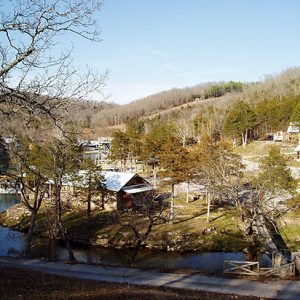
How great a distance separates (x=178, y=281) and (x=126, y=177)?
20.3 meters

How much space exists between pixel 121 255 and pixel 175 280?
10.5 meters

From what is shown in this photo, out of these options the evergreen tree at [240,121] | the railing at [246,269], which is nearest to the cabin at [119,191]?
the railing at [246,269]

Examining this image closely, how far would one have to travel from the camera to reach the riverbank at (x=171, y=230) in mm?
25453

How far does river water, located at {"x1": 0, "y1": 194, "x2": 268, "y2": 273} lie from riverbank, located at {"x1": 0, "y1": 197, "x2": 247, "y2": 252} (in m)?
0.78

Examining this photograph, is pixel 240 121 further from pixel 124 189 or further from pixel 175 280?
pixel 175 280

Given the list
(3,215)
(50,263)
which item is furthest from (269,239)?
(3,215)

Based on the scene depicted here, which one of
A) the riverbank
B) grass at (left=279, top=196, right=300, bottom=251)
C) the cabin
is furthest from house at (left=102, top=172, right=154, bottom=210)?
Result: grass at (left=279, top=196, right=300, bottom=251)

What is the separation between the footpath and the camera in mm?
13406

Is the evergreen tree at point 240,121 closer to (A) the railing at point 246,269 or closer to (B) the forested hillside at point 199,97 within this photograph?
(B) the forested hillside at point 199,97

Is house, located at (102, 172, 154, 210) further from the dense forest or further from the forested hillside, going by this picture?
the forested hillside

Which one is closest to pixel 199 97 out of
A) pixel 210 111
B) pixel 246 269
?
pixel 210 111

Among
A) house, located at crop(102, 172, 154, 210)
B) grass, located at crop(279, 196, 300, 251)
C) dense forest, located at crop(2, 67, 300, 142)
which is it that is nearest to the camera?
dense forest, located at crop(2, 67, 300, 142)

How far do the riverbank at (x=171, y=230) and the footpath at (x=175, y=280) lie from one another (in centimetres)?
623

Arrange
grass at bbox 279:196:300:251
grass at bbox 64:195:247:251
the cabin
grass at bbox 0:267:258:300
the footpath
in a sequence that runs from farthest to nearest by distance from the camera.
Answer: the cabin, grass at bbox 64:195:247:251, grass at bbox 279:196:300:251, the footpath, grass at bbox 0:267:258:300
